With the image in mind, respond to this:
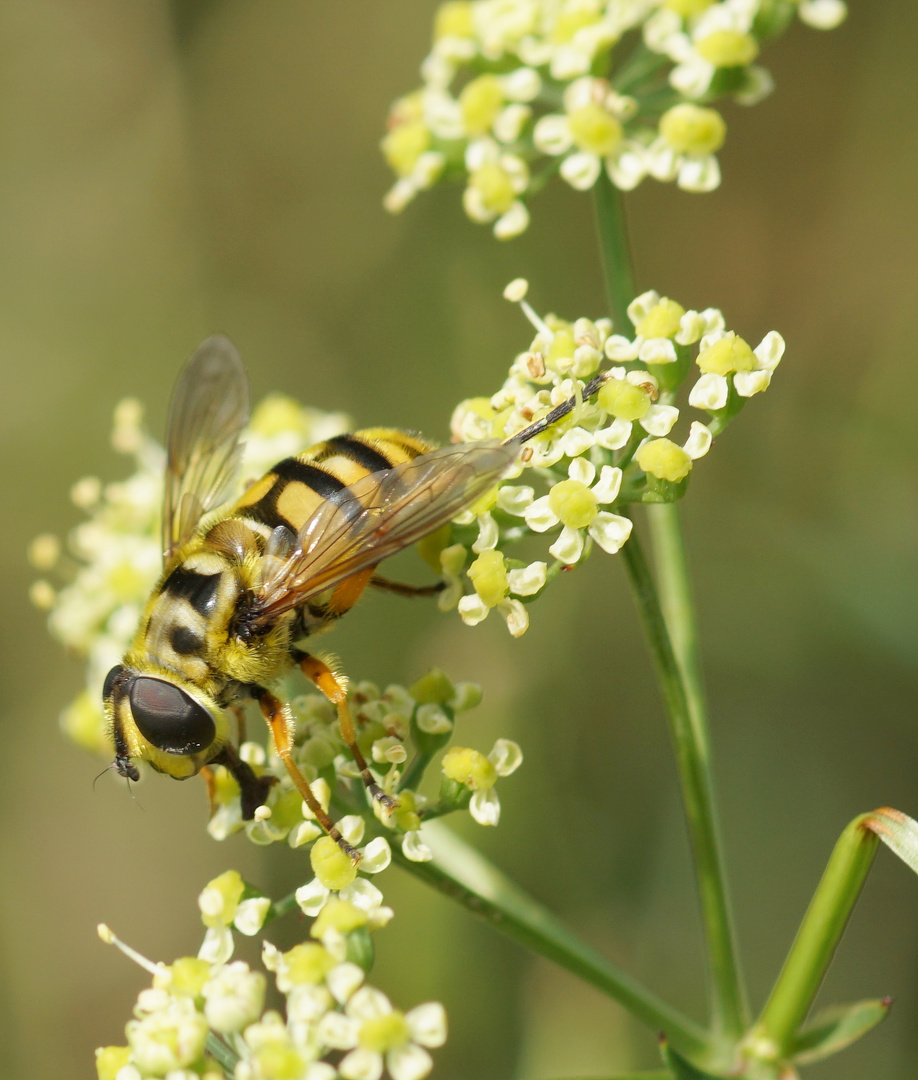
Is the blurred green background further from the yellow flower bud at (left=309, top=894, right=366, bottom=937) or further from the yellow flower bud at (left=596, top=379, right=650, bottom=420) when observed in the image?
the yellow flower bud at (left=596, top=379, right=650, bottom=420)

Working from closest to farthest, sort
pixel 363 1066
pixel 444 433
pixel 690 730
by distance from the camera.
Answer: pixel 363 1066
pixel 690 730
pixel 444 433

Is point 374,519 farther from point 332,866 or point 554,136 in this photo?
point 554,136

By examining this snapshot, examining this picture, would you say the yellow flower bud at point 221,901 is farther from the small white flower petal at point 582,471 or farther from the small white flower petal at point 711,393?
the small white flower petal at point 711,393

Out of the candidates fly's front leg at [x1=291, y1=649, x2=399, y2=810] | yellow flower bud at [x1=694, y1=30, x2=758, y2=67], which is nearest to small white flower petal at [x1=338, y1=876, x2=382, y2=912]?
fly's front leg at [x1=291, y1=649, x2=399, y2=810]

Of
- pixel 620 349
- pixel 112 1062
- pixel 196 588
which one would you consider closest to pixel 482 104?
pixel 620 349

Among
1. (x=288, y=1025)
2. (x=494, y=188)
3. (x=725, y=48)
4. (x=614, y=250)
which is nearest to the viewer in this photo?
(x=288, y=1025)
